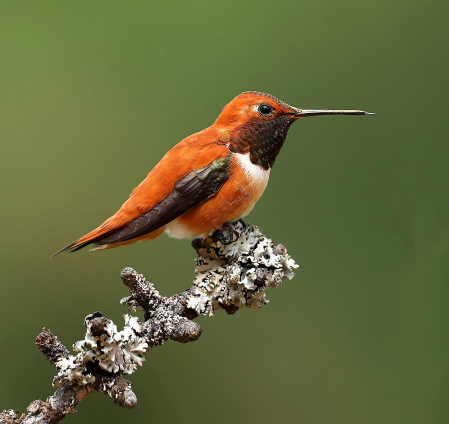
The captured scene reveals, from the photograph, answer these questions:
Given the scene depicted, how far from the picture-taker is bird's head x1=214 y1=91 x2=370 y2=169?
142 cm

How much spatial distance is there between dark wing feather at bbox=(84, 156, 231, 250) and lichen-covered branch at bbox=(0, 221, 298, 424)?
0.12 meters

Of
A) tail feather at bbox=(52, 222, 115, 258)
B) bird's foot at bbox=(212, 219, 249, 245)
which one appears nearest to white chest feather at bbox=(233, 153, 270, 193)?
bird's foot at bbox=(212, 219, 249, 245)

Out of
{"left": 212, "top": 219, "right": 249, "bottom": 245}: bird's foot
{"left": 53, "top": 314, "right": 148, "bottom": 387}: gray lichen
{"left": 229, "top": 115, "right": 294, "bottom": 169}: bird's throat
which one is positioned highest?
{"left": 229, "top": 115, "right": 294, "bottom": 169}: bird's throat

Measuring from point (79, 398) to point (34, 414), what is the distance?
0.34ft

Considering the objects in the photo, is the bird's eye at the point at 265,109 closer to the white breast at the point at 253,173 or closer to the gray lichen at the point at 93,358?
the white breast at the point at 253,173

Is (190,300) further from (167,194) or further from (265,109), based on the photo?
(265,109)

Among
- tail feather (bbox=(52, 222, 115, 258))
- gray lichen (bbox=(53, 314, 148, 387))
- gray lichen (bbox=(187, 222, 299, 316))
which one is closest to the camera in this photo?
gray lichen (bbox=(53, 314, 148, 387))

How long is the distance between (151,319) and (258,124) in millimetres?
644

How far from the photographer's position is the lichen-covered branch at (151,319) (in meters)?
1.12

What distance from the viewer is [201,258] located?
4.89 ft

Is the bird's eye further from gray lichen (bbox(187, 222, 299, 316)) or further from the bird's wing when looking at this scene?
gray lichen (bbox(187, 222, 299, 316))

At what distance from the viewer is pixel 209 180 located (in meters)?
1.36

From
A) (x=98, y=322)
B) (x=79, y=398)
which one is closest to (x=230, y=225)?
(x=98, y=322)

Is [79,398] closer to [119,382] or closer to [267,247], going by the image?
[119,382]
